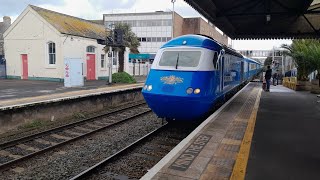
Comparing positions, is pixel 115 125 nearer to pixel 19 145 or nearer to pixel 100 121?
pixel 100 121

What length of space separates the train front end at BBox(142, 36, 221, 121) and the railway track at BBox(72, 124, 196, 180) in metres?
0.89

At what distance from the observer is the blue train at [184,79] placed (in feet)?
28.7

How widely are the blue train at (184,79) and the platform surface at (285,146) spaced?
186 centimetres

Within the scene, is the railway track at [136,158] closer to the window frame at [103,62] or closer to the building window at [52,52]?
the building window at [52,52]

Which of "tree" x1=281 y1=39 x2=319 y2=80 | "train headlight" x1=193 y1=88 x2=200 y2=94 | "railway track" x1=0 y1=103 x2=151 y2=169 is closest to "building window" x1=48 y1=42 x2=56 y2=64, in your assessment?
"railway track" x1=0 y1=103 x2=151 y2=169

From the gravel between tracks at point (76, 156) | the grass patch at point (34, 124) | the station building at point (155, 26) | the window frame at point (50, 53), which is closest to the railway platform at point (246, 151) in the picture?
the gravel between tracks at point (76, 156)

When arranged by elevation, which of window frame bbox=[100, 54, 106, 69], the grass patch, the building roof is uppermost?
the building roof

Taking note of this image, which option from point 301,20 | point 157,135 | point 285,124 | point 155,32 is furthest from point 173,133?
point 155,32

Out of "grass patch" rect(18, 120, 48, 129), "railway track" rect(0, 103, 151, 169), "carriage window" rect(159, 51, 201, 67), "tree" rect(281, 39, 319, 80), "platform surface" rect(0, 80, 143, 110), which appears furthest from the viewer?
"tree" rect(281, 39, 319, 80)

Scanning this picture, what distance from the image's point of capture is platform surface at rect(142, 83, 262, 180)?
196 inches

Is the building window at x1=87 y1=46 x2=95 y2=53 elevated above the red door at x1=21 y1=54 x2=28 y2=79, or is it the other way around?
the building window at x1=87 y1=46 x2=95 y2=53

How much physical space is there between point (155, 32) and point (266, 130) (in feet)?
168

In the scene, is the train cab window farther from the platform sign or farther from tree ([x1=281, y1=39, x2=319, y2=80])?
the platform sign

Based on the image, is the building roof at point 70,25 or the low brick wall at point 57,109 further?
the building roof at point 70,25
